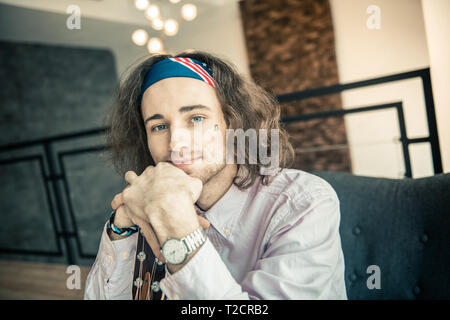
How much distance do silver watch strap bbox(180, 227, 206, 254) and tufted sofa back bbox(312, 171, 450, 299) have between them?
0.42 m

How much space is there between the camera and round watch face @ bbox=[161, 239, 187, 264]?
46cm

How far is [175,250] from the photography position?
466 millimetres

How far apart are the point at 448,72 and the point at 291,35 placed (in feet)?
9.41

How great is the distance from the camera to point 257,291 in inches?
19.2

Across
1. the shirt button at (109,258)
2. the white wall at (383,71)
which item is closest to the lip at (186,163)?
the shirt button at (109,258)

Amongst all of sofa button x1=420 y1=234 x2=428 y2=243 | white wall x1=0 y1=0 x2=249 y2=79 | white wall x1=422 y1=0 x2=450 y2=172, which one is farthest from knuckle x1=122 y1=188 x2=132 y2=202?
white wall x1=0 y1=0 x2=249 y2=79

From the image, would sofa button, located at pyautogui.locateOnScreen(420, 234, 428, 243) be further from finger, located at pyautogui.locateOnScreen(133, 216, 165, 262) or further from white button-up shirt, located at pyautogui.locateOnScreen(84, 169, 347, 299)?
finger, located at pyautogui.locateOnScreen(133, 216, 165, 262)

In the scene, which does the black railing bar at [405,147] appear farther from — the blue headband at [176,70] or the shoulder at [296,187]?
the blue headband at [176,70]

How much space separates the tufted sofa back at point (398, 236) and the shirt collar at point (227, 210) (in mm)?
271

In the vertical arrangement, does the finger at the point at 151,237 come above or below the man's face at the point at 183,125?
below

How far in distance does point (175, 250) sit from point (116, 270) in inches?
7.3

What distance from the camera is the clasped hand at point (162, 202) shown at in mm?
461

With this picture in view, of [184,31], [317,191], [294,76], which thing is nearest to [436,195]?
[317,191]

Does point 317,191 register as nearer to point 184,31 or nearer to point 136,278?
point 136,278
